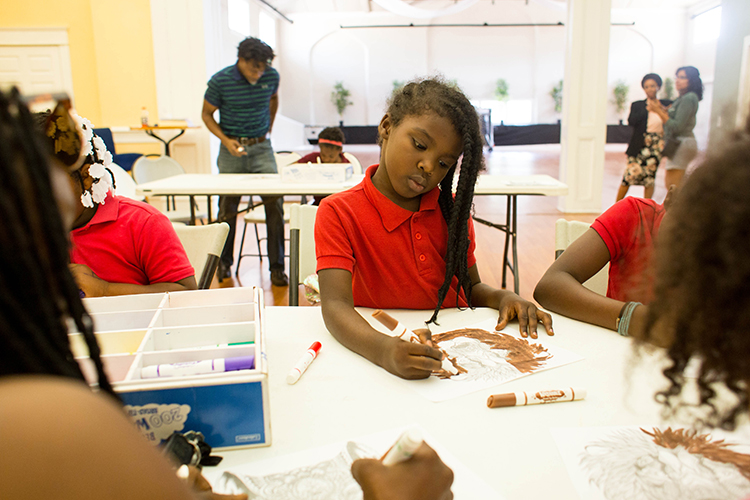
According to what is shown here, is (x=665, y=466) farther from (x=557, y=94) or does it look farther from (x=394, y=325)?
(x=557, y=94)

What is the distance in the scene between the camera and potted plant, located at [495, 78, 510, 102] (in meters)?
14.6

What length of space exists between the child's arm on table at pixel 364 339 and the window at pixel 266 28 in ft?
38.4

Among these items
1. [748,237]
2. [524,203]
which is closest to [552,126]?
[524,203]

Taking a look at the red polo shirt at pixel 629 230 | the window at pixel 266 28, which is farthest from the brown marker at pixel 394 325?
the window at pixel 266 28

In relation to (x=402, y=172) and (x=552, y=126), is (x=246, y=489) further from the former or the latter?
(x=552, y=126)

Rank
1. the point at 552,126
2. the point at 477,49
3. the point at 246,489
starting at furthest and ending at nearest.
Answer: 1. the point at 477,49
2. the point at 552,126
3. the point at 246,489

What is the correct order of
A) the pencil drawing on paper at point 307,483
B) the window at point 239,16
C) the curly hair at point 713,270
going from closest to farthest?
the curly hair at point 713,270 → the pencil drawing on paper at point 307,483 → the window at point 239,16

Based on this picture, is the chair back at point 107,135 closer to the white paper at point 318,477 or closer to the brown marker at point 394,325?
the brown marker at point 394,325

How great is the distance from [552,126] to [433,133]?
13.1 metres

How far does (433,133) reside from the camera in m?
1.27

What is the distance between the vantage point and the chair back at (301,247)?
173cm

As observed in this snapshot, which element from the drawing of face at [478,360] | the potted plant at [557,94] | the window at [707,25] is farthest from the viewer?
the potted plant at [557,94]

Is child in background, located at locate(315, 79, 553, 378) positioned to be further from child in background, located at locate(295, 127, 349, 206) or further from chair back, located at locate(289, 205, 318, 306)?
child in background, located at locate(295, 127, 349, 206)

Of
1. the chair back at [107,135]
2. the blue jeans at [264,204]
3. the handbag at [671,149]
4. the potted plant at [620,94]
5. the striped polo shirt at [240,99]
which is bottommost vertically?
the blue jeans at [264,204]
